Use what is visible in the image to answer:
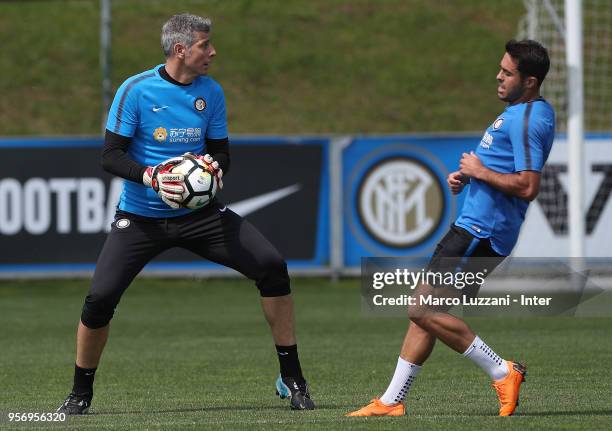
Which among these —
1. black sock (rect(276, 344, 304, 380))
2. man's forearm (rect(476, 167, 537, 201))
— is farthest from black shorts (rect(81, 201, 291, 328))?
man's forearm (rect(476, 167, 537, 201))

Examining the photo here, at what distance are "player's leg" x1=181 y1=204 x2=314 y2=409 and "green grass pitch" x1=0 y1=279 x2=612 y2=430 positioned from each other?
0.70 feet

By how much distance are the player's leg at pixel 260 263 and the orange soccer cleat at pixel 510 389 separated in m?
1.24

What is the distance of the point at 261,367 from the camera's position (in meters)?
10.8

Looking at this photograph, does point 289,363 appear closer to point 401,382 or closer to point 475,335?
point 401,382

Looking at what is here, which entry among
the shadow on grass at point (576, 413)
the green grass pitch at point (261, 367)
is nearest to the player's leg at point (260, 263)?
the green grass pitch at point (261, 367)

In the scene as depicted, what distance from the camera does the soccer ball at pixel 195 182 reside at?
7.84 m

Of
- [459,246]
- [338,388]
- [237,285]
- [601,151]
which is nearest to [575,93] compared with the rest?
[601,151]

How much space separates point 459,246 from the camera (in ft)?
24.8

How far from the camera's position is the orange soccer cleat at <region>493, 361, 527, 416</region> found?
7.57 metres

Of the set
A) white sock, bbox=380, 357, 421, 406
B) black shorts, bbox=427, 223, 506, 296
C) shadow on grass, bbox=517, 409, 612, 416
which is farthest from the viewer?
white sock, bbox=380, 357, 421, 406

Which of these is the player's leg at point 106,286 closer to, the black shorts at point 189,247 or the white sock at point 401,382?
the black shorts at point 189,247

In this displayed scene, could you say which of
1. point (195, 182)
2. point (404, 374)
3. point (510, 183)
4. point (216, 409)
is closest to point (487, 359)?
point (404, 374)

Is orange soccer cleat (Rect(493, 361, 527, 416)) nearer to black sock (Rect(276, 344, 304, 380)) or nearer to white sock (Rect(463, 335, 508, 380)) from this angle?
white sock (Rect(463, 335, 508, 380))

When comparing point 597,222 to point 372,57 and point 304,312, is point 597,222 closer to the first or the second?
point 304,312
